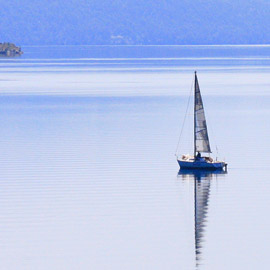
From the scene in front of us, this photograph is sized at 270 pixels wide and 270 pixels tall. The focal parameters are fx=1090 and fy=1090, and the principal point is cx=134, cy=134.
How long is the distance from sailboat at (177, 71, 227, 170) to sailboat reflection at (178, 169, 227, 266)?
21 centimetres

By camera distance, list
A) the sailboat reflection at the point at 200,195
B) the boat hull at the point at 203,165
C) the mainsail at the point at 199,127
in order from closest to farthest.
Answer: the sailboat reflection at the point at 200,195
the boat hull at the point at 203,165
the mainsail at the point at 199,127

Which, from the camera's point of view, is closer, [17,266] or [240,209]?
[17,266]

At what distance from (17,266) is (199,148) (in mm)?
15865

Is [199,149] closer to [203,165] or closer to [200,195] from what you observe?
[203,165]

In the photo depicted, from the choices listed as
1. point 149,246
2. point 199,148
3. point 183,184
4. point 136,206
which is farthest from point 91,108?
point 149,246

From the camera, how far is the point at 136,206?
1130 inches

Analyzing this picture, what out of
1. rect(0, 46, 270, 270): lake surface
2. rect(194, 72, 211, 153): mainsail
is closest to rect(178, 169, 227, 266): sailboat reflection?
rect(0, 46, 270, 270): lake surface

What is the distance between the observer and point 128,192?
31234mm

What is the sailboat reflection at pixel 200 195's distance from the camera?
976 inches

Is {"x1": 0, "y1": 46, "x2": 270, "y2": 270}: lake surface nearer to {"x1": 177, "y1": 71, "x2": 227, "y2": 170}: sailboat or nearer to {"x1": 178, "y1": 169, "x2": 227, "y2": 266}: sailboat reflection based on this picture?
{"x1": 178, "y1": 169, "x2": 227, "y2": 266}: sailboat reflection

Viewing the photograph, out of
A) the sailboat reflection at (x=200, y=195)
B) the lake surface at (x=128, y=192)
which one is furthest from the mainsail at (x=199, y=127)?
the sailboat reflection at (x=200, y=195)

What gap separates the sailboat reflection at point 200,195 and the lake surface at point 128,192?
1.2 inches

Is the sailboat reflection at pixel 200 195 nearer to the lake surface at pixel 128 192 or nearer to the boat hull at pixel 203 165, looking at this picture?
the lake surface at pixel 128 192

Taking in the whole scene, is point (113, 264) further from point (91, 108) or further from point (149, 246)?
point (91, 108)
